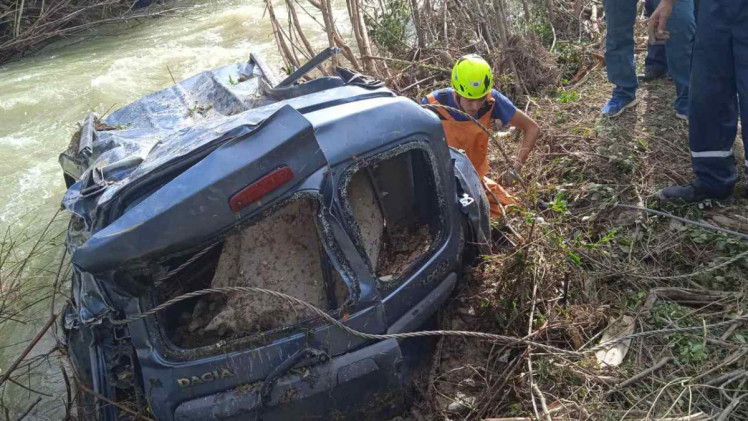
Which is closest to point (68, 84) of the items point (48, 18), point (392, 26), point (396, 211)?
point (48, 18)

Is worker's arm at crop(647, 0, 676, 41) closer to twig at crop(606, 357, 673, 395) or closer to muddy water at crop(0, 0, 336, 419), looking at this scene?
twig at crop(606, 357, 673, 395)

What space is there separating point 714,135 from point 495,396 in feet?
6.80

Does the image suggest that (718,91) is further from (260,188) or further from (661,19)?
(260,188)

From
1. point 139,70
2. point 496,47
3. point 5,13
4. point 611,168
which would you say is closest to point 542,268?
point 611,168

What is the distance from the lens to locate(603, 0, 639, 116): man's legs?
5105 millimetres

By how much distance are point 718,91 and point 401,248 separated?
2.14m

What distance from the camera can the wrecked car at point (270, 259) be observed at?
2.35 meters

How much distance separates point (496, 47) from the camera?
21.9 ft

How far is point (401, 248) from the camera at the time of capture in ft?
10.2

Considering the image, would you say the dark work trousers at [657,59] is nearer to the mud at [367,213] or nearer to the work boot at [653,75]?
the work boot at [653,75]

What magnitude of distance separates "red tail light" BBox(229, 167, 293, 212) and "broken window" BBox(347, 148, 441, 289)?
1.45ft

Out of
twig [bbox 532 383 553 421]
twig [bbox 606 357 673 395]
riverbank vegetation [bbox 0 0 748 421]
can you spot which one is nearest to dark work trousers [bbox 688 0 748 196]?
riverbank vegetation [bbox 0 0 748 421]

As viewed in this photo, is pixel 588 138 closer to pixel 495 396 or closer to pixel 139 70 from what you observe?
pixel 495 396

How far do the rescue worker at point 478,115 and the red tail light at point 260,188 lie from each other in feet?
6.55
